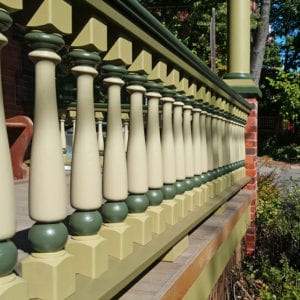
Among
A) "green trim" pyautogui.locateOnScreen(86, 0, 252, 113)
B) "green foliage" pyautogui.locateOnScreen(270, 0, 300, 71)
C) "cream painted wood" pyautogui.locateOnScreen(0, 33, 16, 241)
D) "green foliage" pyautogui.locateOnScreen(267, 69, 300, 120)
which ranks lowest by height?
"cream painted wood" pyautogui.locateOnScreen(0, 33, 16, 241)

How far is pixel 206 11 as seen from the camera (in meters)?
17.4

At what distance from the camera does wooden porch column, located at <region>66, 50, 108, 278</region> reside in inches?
60.4

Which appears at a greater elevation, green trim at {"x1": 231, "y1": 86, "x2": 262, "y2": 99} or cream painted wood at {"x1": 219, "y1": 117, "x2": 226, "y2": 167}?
green trim at {"x1": 231, "y1": 86, "x2": 262, "y2": 99}

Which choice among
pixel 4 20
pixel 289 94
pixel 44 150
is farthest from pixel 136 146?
pixel 289 94

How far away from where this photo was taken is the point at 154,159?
2.21 m

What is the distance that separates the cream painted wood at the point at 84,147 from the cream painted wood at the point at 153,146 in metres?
0.66

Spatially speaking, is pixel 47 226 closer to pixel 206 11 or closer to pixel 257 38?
pixel 206 11

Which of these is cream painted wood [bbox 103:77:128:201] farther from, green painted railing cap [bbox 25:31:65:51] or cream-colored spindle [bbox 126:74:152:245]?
green painted railing cap [bbox 25:31:65:51]

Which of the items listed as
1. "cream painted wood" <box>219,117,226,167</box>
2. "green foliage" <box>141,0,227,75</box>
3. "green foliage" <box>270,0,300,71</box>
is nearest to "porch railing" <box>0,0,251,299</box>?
"cream painted wood" <box>219,117,226,167</box>

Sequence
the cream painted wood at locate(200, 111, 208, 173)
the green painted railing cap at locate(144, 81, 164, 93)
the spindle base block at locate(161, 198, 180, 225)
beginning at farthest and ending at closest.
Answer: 1. the cream painted wood at locate(200, 111, 208, 173)
2. the spindle base block at locate(161, 198, 180, 225)
3. the green painted railing cap at locate(144, 81, 164, 93)

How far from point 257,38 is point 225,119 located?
16593 mm

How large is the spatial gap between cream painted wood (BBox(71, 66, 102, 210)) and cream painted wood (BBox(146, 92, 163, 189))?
660 mm

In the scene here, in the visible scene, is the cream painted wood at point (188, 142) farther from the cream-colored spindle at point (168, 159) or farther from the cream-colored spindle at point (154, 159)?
the cream-colored spindle at point (154, 159)

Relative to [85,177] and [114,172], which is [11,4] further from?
[114,172]
